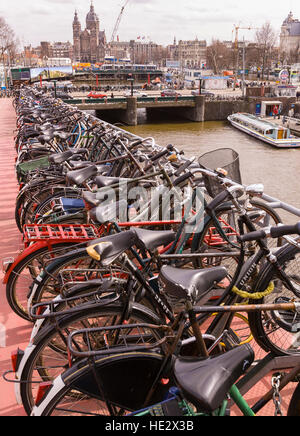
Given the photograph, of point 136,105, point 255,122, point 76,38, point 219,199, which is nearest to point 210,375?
point 219,199

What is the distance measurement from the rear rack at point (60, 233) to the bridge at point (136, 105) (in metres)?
34.1

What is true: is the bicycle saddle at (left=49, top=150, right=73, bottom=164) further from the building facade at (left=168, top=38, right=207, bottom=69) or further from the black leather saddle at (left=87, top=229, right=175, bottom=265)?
the building facade at (left=168, top=38, right=207, bottom=69)

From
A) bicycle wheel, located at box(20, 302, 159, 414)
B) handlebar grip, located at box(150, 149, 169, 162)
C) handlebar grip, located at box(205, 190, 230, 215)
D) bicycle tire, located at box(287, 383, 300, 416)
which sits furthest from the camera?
handlebar grip, located at box(150, 149, 169, 162)

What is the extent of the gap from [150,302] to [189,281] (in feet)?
2.03

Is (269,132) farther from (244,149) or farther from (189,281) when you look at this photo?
(189,281)

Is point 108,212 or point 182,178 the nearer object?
point 108,212

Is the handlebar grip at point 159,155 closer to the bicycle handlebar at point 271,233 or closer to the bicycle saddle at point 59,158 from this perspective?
the bicycle saddle at point 59,158

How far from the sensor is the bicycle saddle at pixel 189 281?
68.2 inches

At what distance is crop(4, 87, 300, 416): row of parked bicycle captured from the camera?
1.73m

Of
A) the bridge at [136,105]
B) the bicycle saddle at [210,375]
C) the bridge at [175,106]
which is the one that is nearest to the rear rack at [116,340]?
the bicycle saddle at [210,375]

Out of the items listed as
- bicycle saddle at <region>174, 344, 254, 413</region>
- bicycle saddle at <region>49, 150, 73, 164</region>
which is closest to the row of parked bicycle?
bicycle saddle at <region>174, 344, 254, 413</region>

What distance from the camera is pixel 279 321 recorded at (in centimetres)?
240

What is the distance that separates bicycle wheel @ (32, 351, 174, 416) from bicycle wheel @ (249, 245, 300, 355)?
785mm
